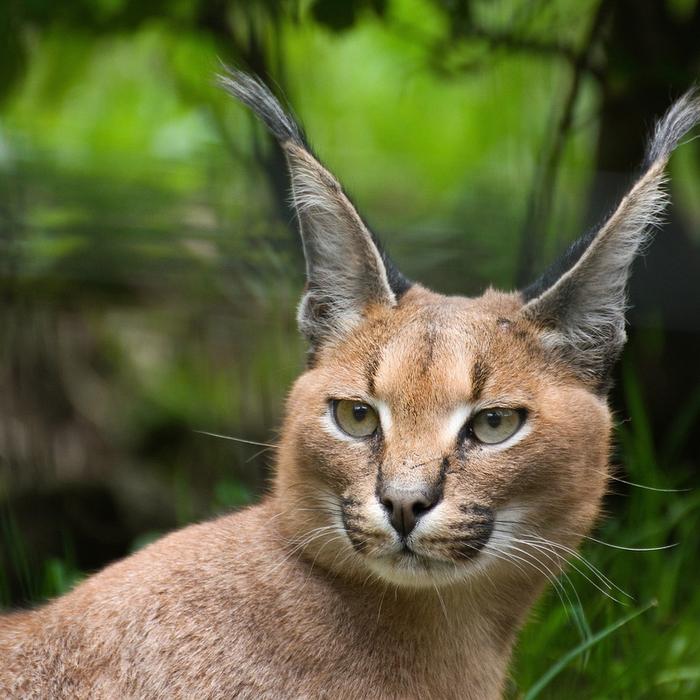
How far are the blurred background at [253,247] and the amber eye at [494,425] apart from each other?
153 centimetres

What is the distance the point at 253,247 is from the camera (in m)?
6.75

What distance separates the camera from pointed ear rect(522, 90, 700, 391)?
376cm

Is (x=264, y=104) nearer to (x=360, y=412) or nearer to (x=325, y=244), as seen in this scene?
(x=325, y=244)

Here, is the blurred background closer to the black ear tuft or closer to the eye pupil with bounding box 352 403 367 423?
the black ear tuft

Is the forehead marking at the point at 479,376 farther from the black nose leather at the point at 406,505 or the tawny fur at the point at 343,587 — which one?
the black nose leather at the point at 406,505

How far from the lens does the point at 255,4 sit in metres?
6.55

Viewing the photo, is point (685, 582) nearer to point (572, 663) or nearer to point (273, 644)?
point (572, 663)

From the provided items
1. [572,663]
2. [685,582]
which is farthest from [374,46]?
[572,663]

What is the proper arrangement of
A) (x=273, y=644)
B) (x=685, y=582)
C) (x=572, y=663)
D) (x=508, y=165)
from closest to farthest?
1. (x=273, y=644)
2. (x=572, y=663)
3. (x=685, y=582)
4. (x=508, y=165)

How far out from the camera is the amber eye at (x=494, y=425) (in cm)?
362

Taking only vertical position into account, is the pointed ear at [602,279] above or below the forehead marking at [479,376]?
above

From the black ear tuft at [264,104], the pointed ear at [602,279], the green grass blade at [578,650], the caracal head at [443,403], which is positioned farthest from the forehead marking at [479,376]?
the green grass blade at [578,650]

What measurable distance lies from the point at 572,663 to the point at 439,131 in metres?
5.87

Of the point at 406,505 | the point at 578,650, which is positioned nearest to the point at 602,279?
the point at 406,505
